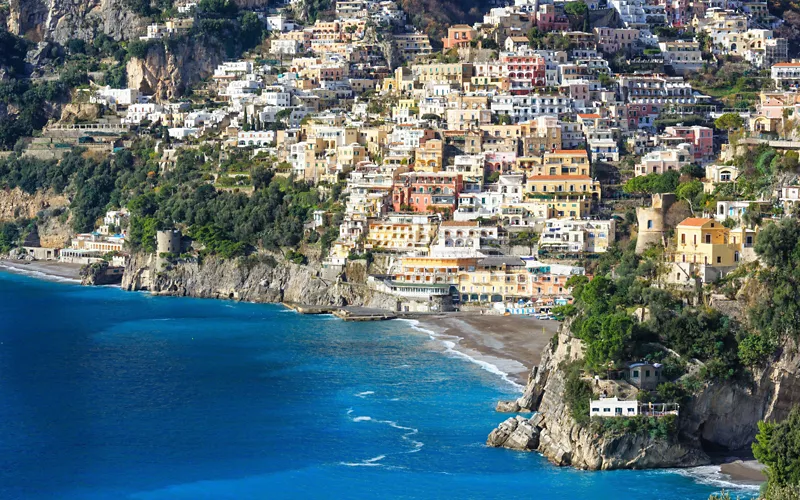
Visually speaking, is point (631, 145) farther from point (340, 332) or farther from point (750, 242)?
point (750, 242)

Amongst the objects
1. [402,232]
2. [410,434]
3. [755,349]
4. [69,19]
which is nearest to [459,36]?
[402,232]

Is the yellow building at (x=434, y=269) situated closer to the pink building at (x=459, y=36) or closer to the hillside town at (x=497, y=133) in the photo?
the hillside town at (x=497, y=133)

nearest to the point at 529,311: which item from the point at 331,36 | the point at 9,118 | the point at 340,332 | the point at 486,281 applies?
the point at 486,281

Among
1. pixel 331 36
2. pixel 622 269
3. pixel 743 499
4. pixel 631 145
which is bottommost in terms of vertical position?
pixel 743 499

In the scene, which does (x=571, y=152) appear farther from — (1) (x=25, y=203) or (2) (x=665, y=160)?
(1) (x=25, y=203)

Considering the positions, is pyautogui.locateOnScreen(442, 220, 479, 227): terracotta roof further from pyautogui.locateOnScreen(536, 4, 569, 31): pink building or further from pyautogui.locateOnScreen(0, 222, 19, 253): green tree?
pyautogui.locateOnScreen(0, 222, 19, 253): green tree

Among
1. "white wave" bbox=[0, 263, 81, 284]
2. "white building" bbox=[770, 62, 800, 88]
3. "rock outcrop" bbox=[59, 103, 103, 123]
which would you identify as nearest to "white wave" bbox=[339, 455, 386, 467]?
"white wave" bbox=[0, 263, 81, 284]
